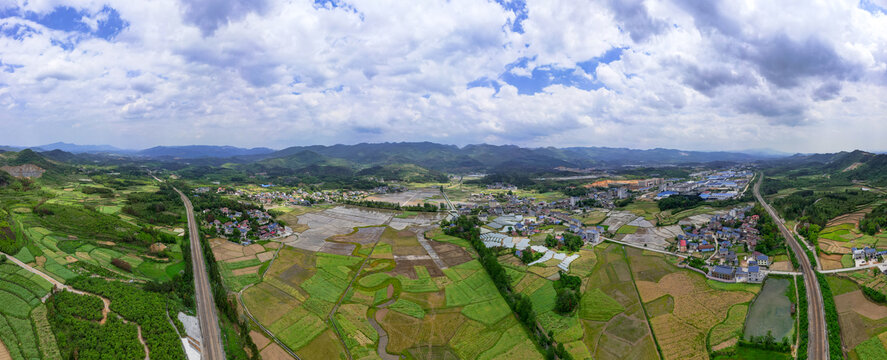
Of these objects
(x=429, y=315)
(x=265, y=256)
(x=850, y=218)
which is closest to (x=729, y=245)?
(x=850, y=218)

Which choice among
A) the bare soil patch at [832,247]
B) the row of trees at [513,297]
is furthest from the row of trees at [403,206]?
the bare soil patch at [832,247]

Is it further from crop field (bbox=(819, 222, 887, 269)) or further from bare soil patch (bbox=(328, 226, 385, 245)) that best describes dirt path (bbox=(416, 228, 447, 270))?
crop field (bbox=(819, 222, 887, 269))

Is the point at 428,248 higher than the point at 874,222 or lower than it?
lower

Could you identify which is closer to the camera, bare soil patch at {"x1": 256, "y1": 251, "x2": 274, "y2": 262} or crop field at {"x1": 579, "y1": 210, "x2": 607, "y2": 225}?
bare soil patch at {"x1": 256, "y1": 251, "x2": 274, "y2": 262}

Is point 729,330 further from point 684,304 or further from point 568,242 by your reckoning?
point 568,242

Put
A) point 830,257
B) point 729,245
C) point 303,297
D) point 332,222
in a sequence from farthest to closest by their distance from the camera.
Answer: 1. point 332,222
2. point 729,245
3. point 830,257
4. point 303,297

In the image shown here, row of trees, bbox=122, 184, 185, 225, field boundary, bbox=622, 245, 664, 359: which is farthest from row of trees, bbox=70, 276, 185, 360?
field boundary, bbox=622, 245, 664, 359

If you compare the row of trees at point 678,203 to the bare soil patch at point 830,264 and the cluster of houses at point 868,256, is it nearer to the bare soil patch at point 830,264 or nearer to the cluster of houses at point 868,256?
the bare soil patch at point 830,264

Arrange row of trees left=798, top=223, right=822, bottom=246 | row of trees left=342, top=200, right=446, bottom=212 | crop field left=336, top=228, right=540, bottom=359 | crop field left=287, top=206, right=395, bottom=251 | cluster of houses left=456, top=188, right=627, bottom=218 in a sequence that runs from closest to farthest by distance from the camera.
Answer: crop field left=336, top=228, right=540, bottom=359, row of trees left=798, top=223, right=822, bottom=246, crop field left=287, top=206, right=395, bottom=251, cluster of houses left=456, top=188, right=627, bottom=218, row of trees left=342, top=200, right=446, bottom=212
